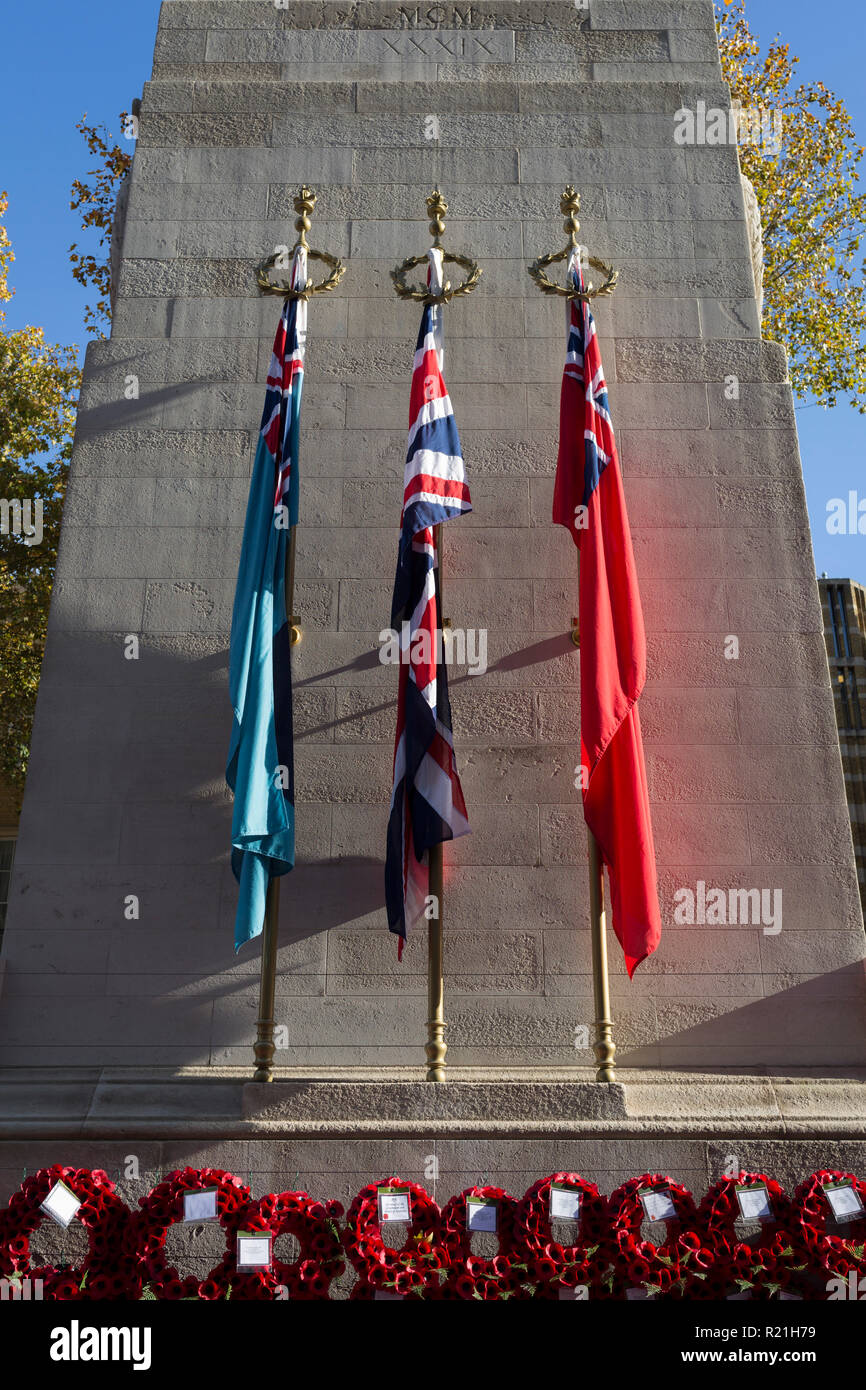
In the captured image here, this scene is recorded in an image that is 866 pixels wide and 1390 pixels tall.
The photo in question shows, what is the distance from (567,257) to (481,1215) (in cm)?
748

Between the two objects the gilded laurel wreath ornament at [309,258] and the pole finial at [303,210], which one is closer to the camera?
the gilded laurel wreath ornament at [309,258]

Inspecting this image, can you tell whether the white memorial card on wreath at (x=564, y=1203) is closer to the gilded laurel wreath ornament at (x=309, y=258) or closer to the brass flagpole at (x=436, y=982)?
the brass flagpole at (x=436, y=982)

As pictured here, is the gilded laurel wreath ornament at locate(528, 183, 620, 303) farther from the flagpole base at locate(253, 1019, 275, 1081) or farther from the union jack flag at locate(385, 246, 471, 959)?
the flagpole base at locate(253, 1019, 275, 1081)

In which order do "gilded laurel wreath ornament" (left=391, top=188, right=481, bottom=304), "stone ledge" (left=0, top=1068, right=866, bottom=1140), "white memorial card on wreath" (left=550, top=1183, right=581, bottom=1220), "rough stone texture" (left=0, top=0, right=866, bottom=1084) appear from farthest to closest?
"gilded laurel wreath ornament" (left=391, top=188, right=481, bottom=304)
"rough stone texture" (left=0, top=0, right=866, bottom=1084)
"stone ledge" (left=0, top=1068, right=866, bottom=1140)
"white memorial card on wreath" (left=550, top=1183, right=581, bottom=1220)

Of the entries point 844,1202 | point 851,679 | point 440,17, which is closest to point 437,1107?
point 844,1202

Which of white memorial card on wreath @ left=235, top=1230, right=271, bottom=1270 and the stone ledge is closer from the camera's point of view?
white memorial card on wreath @ left=235, top=1230, right=271, bottom=1270

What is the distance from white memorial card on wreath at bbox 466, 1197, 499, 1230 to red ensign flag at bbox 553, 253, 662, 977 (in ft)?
6.83

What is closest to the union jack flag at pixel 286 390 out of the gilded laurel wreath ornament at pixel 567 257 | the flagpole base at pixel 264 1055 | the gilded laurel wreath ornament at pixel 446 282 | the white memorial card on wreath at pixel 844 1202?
the gilded laurel wreath ornament at pixel 446 282

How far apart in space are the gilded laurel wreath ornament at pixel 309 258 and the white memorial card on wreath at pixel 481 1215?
6822mm

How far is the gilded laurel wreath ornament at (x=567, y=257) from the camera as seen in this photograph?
1005 cm

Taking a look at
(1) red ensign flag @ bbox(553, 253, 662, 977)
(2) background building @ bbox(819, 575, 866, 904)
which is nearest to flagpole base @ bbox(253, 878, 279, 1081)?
(1) red ensign flag @ bbox(553, 253, 662, 977)

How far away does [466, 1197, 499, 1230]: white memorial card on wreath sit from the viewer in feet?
22.8

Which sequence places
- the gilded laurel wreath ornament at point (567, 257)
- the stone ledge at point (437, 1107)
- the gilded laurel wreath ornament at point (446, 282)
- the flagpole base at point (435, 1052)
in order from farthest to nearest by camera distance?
the gilded laurel wreath ornament at point (567, 257) → the gilded laurel wreath ornament at point (446, 282) → the flagpole base at point (435, 1052) → the stone ledge at point (437, 1107)
